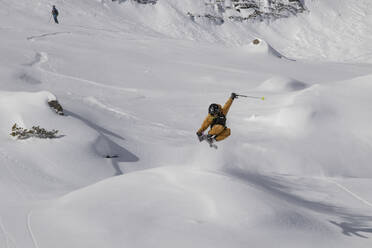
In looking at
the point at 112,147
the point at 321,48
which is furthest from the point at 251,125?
the point at 321,48

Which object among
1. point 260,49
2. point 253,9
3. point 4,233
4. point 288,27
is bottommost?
point 4,233

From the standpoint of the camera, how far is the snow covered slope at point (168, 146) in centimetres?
620

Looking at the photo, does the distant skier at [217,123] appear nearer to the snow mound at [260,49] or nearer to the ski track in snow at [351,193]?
the ski track in snow at [351,193]

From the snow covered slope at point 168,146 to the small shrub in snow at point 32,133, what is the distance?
0.63ft

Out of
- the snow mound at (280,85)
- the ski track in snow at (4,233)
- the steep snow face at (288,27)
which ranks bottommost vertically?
the ski track in snow at (4,233)

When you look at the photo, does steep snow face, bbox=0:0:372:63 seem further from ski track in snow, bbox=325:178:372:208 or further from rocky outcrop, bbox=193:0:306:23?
ski track in snow, bbox=325:178:372:208

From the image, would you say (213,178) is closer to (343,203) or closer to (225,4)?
(343,203)

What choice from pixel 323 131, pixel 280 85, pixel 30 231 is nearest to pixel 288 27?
pixel 280 85

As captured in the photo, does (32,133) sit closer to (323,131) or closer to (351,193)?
(351,193)

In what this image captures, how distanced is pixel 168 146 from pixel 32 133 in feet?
13.0

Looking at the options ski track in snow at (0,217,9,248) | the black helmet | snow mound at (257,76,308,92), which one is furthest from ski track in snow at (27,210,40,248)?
snow mound at (257,76,308,92)

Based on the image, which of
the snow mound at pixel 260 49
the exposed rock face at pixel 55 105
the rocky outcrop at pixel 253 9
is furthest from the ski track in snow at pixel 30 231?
the rocky outcrop at pixel 253 9

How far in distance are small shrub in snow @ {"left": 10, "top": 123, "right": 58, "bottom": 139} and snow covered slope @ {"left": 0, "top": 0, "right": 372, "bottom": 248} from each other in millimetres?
191

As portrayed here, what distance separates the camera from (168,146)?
13.3m
